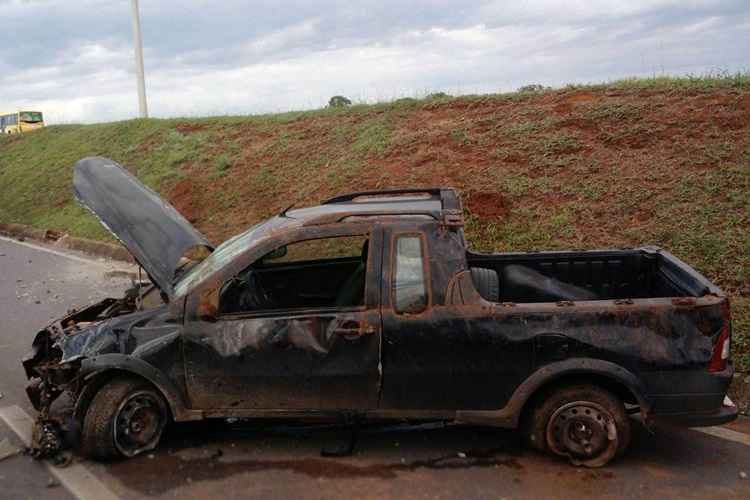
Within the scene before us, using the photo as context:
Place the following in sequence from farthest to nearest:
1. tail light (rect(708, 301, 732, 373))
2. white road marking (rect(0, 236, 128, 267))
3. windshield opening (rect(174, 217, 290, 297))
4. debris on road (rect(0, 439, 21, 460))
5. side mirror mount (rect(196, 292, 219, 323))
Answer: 1. white road marking (rect(0, 236, 128, 267))
2. debris on road (rect(0, 439, 21, 460))
3. windshield opening (rect(174, 217, 290, 297))
4. side mirror mount (rect(196, 292, 219, 323))
5. tail light (rect(708, 301, 732, 373))

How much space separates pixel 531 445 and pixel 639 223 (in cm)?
444

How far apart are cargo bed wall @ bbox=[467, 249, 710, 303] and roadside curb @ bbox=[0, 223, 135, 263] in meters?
7.97

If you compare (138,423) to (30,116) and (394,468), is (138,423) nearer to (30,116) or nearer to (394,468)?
(394,468)

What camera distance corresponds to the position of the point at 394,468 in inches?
162

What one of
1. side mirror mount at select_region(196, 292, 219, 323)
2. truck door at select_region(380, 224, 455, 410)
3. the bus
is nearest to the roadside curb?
side mirror mount at select_region(196, 292, 219, 323)

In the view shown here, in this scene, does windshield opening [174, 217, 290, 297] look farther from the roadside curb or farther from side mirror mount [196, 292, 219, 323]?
the roadside curb

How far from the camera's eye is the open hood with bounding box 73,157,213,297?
4.45 metres

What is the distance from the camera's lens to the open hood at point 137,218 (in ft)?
14.6

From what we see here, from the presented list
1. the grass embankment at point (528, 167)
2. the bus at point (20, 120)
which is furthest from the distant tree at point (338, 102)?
the bus at point (20, 120)

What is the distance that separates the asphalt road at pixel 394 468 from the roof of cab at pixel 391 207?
146cm

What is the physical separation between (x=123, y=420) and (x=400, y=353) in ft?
6.20

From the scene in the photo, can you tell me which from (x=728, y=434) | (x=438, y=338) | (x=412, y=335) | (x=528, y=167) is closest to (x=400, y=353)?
(x=412, y=335)

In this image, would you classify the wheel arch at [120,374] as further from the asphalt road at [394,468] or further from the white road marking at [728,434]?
the white road marking at [728,434]

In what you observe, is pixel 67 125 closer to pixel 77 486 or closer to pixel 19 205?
pixel 19 205
